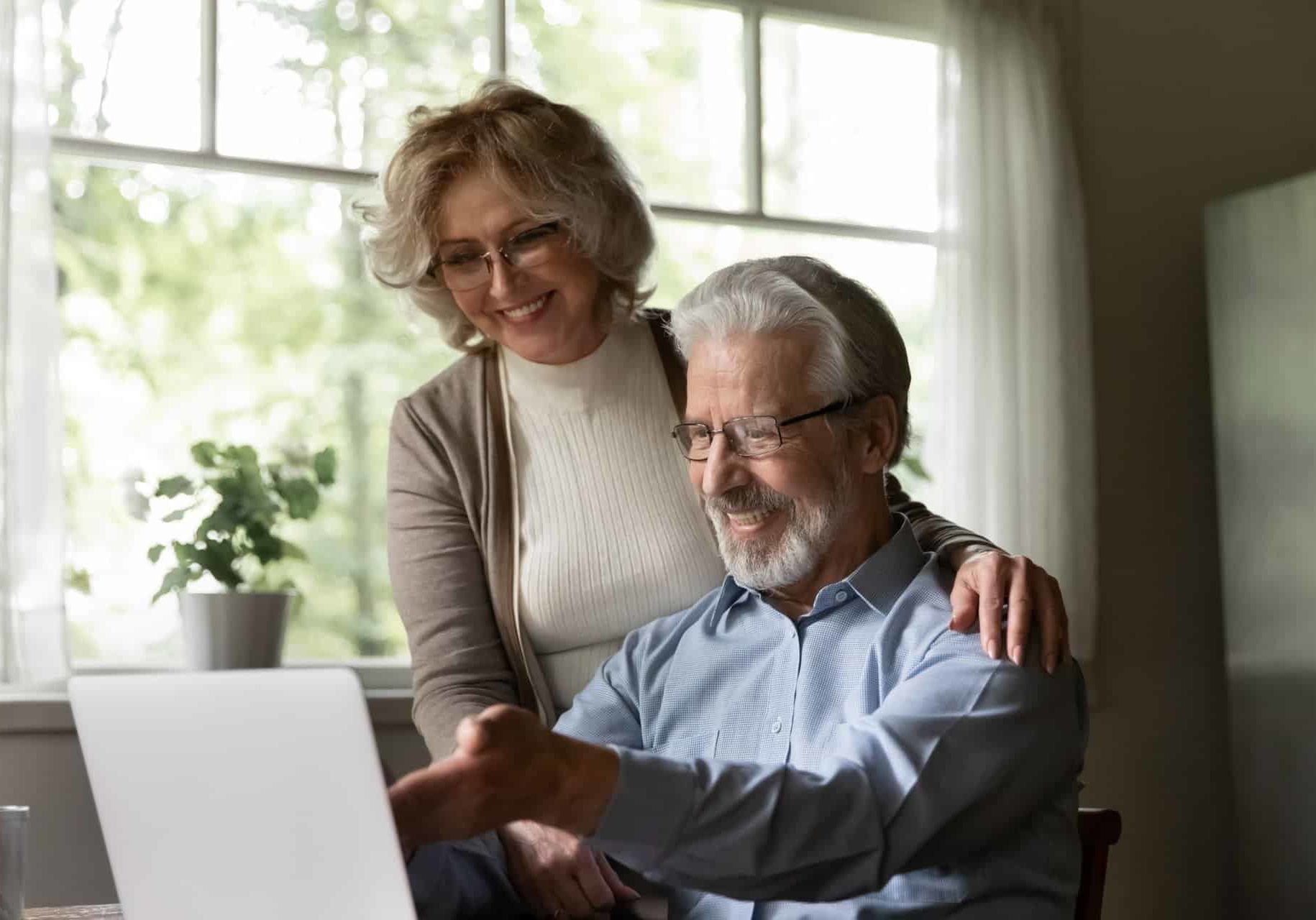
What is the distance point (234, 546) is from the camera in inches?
99.8

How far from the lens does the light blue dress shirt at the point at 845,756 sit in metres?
1.14

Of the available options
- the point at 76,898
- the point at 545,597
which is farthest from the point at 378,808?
the point at 76,898

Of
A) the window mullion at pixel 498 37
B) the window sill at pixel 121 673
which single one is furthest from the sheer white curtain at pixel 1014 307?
the window sill at pixel 121 673

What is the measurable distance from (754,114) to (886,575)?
80.2 inches

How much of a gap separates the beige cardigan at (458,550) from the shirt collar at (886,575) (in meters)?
0.23

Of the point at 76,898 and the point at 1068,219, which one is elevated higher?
the point at 1068,219

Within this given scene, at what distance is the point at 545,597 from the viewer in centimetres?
198

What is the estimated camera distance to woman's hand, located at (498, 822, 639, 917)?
1.53 m

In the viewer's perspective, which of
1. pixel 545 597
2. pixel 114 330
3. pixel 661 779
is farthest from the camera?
pixel 114 330

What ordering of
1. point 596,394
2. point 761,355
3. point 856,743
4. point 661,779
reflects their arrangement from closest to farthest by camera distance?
point 661,779 → point 856,743 → point 761,355 → point 596,394

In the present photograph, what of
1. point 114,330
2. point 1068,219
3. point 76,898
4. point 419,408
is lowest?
point 76,898

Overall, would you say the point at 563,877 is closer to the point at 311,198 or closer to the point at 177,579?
the point at 177,579

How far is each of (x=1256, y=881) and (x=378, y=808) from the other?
295 cm

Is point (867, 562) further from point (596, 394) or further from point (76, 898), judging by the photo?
point (76, 898)
